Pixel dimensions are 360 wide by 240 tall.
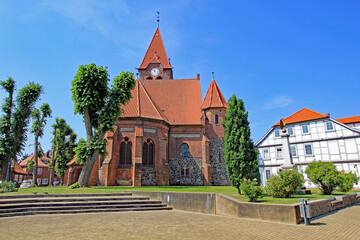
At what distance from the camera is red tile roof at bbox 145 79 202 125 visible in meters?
31.7

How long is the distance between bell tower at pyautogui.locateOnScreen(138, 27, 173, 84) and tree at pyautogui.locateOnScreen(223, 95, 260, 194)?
26.2 metres

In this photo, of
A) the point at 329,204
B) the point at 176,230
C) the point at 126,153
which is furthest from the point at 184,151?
the point at 176,230

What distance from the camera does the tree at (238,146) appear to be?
15.3 meters

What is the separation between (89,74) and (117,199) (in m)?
11.3

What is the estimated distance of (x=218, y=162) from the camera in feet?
99.1

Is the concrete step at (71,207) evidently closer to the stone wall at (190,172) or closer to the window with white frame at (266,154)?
the stone wall at (190,172)

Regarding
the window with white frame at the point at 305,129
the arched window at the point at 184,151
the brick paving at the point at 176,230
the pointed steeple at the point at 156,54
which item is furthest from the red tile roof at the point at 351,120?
the brick paving at the point at 176,230

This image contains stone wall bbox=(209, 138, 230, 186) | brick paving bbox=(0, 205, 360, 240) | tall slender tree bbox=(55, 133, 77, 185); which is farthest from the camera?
tall slender tree bbox=(55, 133, 77, 185)


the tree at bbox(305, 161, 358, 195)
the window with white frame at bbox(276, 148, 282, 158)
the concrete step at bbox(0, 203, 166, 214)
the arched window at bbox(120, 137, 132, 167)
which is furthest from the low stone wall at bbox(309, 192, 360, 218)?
the arched window at bbox(120, 137, 132, 167)

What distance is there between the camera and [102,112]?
2050cm

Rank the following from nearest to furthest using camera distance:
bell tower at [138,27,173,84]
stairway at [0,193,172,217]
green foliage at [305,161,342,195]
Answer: stairway at [0,193,172,217], green foliage at [305,161,342,195], bell tower at [138,27,173,84]

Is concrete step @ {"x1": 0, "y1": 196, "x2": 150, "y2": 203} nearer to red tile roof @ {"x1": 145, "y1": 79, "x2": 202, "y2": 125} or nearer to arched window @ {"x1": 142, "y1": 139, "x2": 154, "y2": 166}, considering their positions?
arched window @ {"x1": 142, "y1": 139, "x2": 154, "y2": 166}

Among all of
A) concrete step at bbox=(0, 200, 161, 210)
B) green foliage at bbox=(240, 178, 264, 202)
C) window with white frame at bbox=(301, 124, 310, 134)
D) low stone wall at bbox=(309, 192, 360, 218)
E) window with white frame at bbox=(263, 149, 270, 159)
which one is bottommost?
low stone wall at bbox=(309, 192, 360, 218)

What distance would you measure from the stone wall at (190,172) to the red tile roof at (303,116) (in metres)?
11.9
